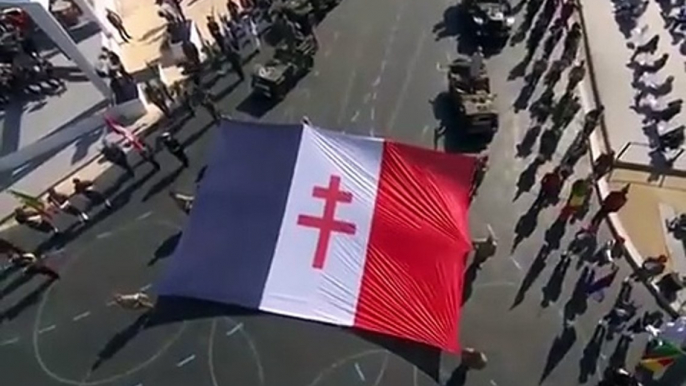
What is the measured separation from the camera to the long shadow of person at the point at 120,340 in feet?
73.3

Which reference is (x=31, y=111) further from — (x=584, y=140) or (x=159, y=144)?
(x=584, y=140)

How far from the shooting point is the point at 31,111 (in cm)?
2759

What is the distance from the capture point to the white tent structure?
24.0 meters

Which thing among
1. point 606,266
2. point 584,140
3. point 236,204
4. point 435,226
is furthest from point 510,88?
point 236,204

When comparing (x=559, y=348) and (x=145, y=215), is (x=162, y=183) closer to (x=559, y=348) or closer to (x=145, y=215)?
(x=145, y=215)

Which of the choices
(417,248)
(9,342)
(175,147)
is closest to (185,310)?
(9,342)

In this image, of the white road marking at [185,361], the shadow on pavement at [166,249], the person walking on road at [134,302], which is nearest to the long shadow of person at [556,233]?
the white road marking at [185,361]

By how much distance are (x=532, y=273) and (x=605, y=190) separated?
4020 millimetres

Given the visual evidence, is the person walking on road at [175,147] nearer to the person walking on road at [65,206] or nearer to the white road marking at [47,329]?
the person walking on road at [65,206]

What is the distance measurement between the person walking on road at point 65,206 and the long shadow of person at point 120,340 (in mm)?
3997

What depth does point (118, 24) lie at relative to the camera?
95.0 feet

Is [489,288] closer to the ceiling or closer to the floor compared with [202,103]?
closer to the floor

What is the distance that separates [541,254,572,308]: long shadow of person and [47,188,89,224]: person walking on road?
13.8 metres

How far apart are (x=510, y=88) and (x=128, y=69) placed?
522 inches
